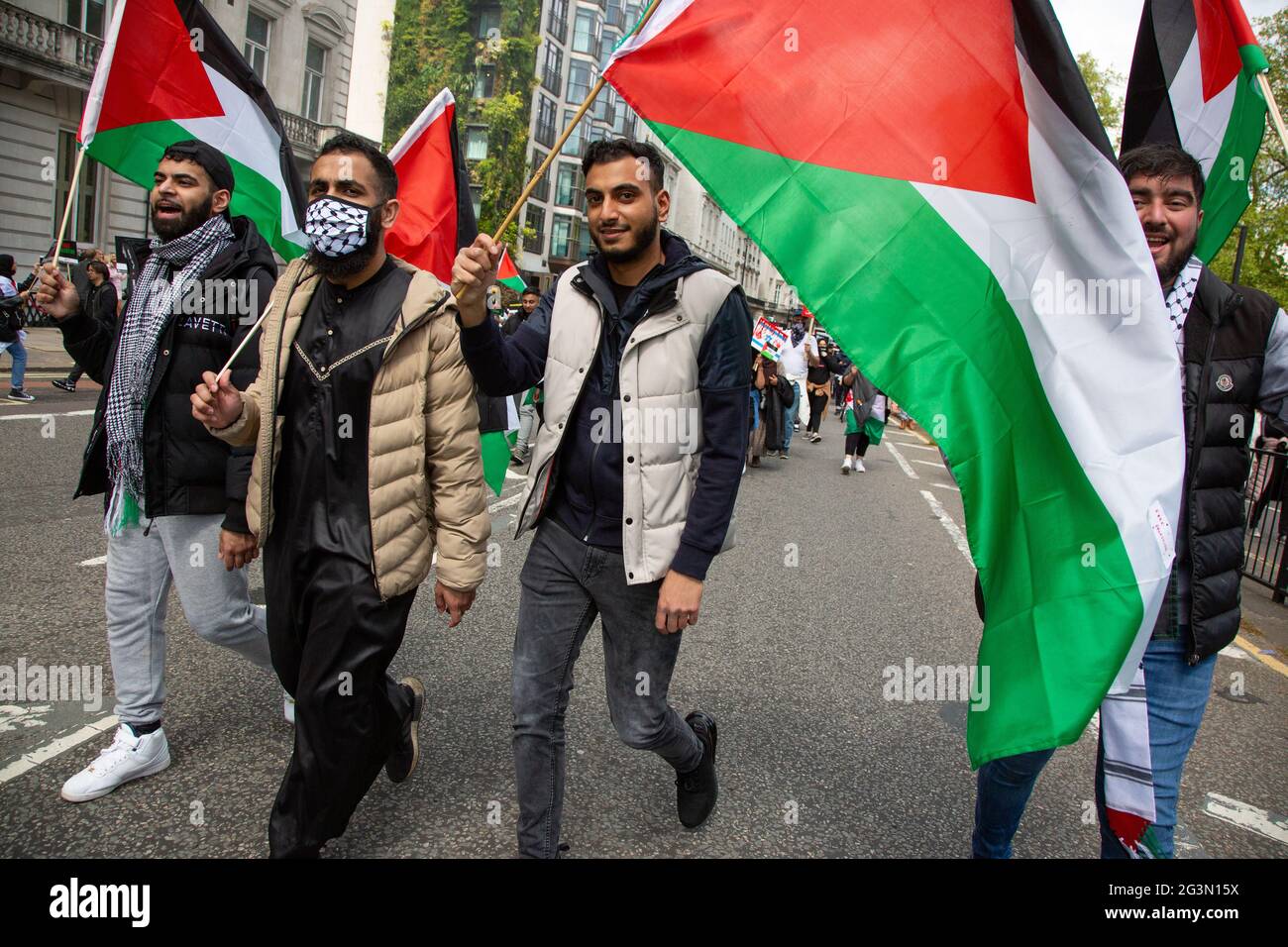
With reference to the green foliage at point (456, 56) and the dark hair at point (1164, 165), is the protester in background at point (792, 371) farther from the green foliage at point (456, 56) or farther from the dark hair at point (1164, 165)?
the green foliage at point (456, 56)

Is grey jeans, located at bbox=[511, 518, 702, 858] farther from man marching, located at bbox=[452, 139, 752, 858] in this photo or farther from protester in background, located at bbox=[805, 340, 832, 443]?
protester in background, located at bbox=[805, 340, 832, 443]

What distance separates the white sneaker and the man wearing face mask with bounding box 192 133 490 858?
78 cm

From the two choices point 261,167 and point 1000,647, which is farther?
point 261,167

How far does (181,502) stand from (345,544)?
0.82 meters

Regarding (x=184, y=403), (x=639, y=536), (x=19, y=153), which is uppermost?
→ (x=19, y=153)

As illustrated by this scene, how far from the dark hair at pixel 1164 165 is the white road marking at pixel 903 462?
1195cm

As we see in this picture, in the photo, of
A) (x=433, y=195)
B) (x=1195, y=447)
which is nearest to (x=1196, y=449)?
(x=1195, y=447)

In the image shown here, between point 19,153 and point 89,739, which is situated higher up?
point 19,153

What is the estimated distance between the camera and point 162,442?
3141 millimetres

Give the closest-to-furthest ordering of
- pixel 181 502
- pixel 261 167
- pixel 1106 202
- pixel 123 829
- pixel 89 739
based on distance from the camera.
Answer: pixel 1106 202 < pixel 123 829 < pixel 181 502 < pixel 89 739 < pixel 261 167

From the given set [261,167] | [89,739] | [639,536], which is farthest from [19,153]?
[639,536]

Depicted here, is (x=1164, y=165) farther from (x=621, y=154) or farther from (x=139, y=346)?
(x=139, y=346)

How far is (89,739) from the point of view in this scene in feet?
11.3

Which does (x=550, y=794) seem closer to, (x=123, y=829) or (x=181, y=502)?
(x=123, y=829)
